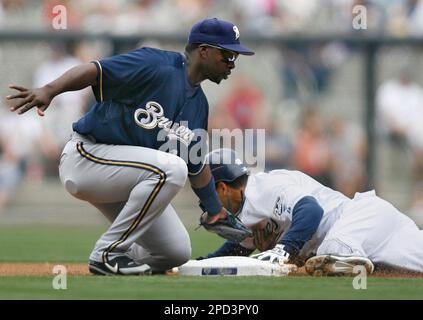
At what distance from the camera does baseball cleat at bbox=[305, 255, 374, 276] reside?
6.45m

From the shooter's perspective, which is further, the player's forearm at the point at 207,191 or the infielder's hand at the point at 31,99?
the player's forearm at the point at 207,191

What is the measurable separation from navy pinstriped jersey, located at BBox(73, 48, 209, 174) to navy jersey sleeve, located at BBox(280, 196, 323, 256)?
0.81 m

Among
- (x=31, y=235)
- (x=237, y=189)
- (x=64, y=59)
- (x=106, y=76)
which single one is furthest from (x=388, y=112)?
(x=106, y=76)

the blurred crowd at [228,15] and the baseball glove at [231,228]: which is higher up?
the blurred crowd at [228,15]

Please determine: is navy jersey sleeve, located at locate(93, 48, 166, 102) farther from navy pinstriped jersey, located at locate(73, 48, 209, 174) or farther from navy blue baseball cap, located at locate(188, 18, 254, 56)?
navy blue baseball cap, located at locate(188, 18, 254, 56)

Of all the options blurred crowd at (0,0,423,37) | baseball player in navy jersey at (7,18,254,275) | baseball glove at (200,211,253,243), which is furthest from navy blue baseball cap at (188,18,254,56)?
blurred crowd at (0,0,423,37)

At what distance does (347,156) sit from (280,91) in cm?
139

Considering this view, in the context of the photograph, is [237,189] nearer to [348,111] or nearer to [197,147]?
[197,147]

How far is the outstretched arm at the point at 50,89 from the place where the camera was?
6.02 m

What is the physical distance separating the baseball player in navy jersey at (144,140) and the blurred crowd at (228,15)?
27.2 feet

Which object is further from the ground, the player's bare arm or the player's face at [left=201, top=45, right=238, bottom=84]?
the player's face at [left=201, top=45, right=238, bottom=84]

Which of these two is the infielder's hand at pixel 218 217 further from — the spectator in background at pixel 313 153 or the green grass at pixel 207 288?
the spectator in background at pixel 313 153

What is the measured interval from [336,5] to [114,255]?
979 centimetres

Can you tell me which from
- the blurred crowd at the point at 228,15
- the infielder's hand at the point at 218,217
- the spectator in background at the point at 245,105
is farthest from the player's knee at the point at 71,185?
the blurred crowd at the point at 228,15
